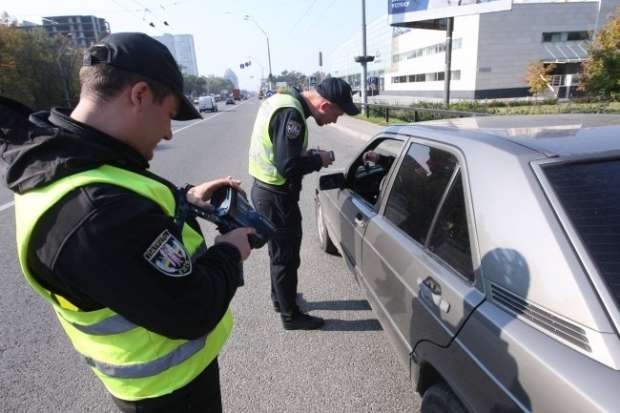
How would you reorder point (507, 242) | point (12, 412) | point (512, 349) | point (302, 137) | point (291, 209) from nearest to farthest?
point (512, 349) < point (507, 242) < point (12, 412) < point (302, 137) < point (291, 209)

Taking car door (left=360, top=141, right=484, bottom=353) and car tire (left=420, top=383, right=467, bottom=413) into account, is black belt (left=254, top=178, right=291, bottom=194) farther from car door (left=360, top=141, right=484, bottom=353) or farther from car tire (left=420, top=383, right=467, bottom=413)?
car tire (left=420, top=383, right=467, bottom=413)

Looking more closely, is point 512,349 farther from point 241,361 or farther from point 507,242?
point 241,361

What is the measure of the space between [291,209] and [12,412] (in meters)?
2.19

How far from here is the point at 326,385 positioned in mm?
2555

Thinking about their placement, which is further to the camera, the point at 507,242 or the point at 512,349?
the point at 507,242

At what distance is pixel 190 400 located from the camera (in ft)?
4.67

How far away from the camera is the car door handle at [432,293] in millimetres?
1604

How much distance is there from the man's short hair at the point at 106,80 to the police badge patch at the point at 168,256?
438 mm

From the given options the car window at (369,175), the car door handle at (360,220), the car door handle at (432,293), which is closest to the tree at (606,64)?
the car window at (369,175)

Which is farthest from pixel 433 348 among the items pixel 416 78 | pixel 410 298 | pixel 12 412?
pixel 416 78

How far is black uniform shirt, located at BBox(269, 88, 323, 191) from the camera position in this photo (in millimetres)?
2705

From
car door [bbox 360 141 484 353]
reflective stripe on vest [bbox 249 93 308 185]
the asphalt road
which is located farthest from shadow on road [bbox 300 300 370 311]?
reflective stripe on vest [bbox 249 93 308 185]

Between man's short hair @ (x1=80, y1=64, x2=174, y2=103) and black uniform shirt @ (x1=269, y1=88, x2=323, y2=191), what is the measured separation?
1.61 meters

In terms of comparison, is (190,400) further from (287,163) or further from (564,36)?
(564,36)
